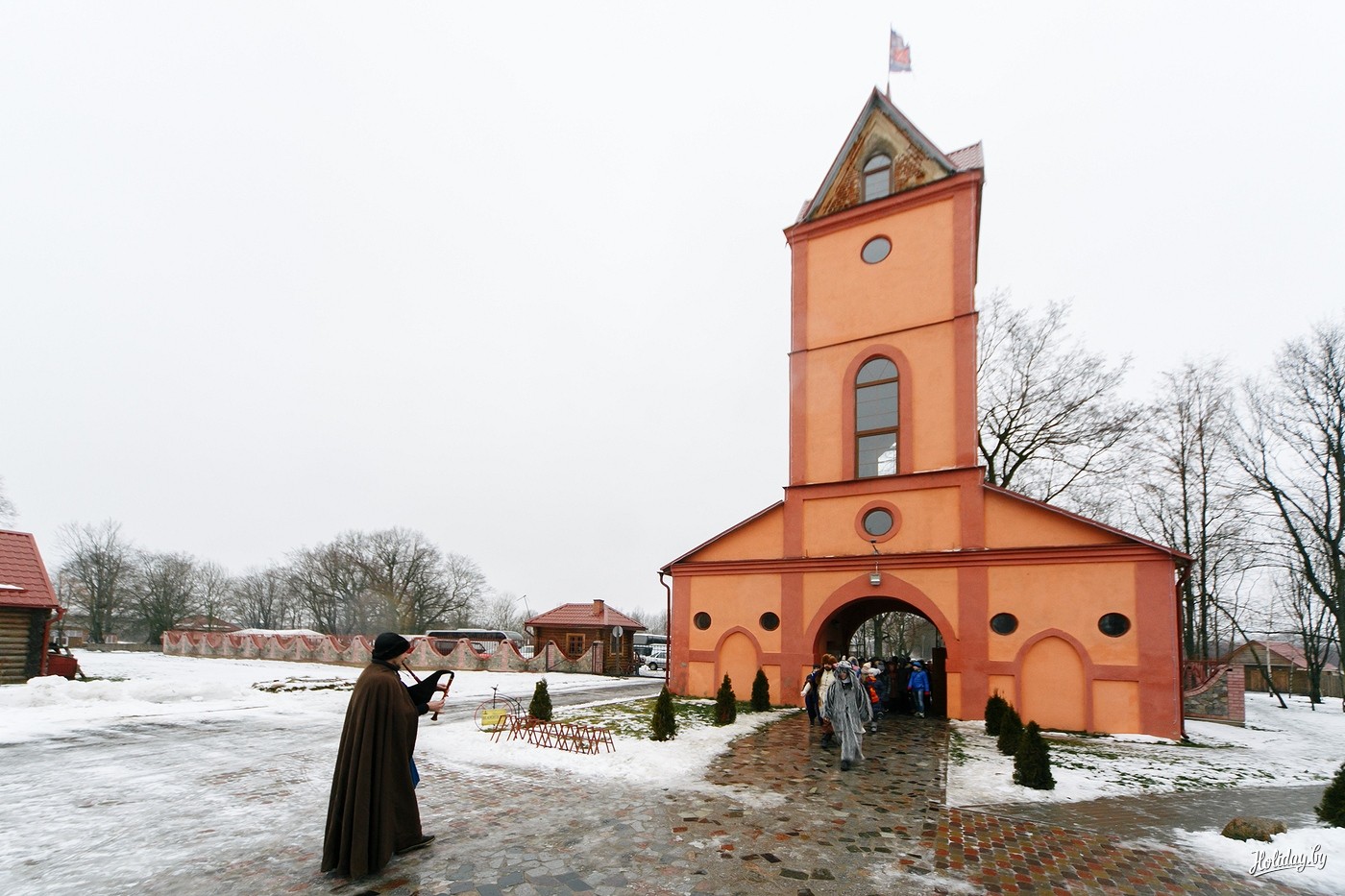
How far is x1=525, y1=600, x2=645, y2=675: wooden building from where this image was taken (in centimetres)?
3406

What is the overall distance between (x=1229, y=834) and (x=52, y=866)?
1117cm

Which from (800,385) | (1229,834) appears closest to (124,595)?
(800,385)

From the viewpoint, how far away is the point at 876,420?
18.0 m

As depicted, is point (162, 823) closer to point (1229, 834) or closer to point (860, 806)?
point (860, 806)

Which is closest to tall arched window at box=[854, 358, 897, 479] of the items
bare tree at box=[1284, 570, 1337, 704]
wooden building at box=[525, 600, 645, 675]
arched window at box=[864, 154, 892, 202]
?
arched window at box=[864, 154, 892, 202]

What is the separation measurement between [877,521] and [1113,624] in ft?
17.3

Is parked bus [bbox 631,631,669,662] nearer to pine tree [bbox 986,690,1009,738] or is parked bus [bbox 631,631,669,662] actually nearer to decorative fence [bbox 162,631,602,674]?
decorative fence [bbox 162,631,602,674]

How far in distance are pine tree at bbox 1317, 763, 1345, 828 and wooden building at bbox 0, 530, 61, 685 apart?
29.3 meters

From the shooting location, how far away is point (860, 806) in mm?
8281

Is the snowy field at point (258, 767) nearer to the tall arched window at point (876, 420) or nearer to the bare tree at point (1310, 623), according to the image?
the tall arched window at point (876, 420)

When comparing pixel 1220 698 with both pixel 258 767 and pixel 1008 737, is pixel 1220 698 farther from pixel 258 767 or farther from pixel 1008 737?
pixel 258 767

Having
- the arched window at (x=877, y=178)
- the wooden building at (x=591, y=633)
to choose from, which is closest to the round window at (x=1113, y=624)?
the arched window at (x=877, y=178)

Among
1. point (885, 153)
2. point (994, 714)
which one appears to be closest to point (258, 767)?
point (994, 714)

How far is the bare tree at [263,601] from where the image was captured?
260 ft
